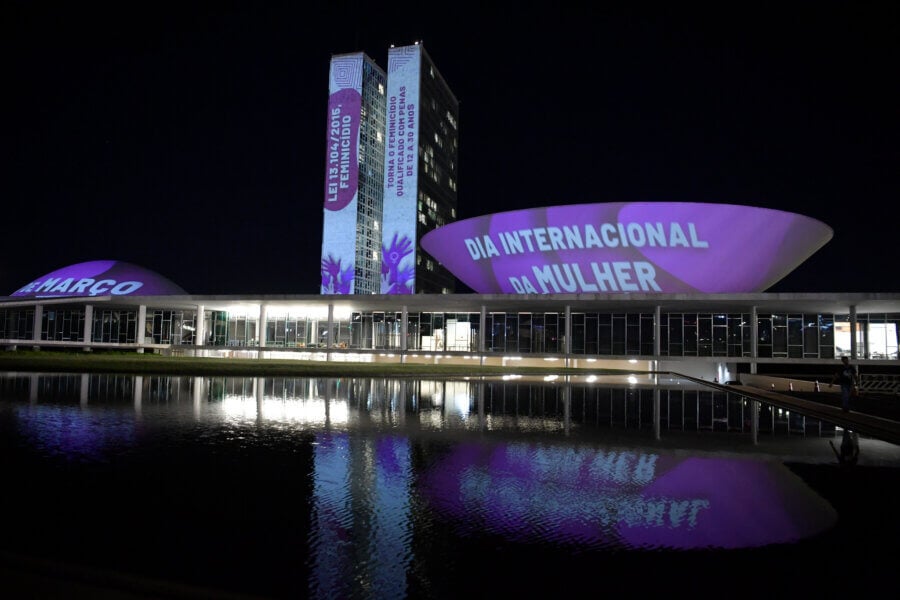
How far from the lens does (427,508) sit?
630 centimetres

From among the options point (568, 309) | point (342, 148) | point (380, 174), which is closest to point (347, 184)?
point (342, 148)

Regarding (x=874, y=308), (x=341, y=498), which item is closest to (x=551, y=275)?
(x=874, y=308)

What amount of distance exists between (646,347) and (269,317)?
97.0 feet

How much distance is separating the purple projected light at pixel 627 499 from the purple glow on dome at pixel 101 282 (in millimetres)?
61077

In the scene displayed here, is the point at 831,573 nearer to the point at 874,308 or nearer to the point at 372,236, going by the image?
the point at 874,308

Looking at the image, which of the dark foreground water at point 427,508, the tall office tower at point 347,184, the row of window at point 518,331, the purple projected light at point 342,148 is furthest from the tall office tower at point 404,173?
the dark foreground water at point 427,508

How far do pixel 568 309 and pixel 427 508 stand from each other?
114ft

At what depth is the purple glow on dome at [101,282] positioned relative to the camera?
63562 millimetres

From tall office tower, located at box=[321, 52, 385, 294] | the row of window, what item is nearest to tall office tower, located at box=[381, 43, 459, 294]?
tall office tower, located at box=[321, 52, 385, 294]

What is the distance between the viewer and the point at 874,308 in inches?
1533

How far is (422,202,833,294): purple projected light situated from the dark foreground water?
1015 inches

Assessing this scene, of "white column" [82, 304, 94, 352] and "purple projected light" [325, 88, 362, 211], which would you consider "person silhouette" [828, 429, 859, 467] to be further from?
"purple projected light" [325, 88, 362, 211]

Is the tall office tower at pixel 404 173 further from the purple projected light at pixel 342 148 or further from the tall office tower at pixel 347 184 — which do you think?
the purple projected light at pixel 342 148

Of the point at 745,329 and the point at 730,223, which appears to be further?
the point at 745,329
